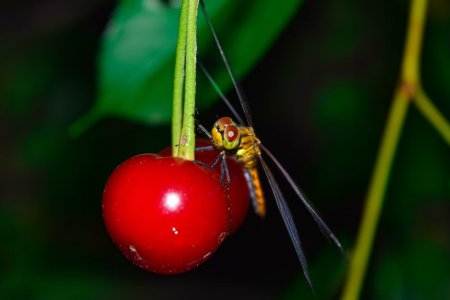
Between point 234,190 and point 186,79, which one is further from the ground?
point 186,79

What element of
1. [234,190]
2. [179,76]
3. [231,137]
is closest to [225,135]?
[231,137]

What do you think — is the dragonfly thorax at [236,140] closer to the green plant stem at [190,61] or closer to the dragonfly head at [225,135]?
the dragonfly head at [225,135]

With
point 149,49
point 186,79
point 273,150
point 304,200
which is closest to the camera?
point 186,79

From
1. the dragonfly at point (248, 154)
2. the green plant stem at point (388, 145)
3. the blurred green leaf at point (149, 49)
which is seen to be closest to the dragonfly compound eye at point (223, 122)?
the dragonfly at point (248, 154)

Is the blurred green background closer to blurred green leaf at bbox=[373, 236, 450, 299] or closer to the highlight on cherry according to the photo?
blurred green leaf at bbox=[373, 236, 450, 299]

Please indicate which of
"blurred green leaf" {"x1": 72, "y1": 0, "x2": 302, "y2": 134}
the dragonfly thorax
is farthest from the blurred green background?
the dragonfly thorax

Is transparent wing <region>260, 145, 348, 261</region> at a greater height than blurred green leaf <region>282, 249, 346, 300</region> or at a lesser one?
greater

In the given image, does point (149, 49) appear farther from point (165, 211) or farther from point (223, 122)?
point (165, 211)

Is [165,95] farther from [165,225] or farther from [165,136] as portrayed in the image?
[165,136]
